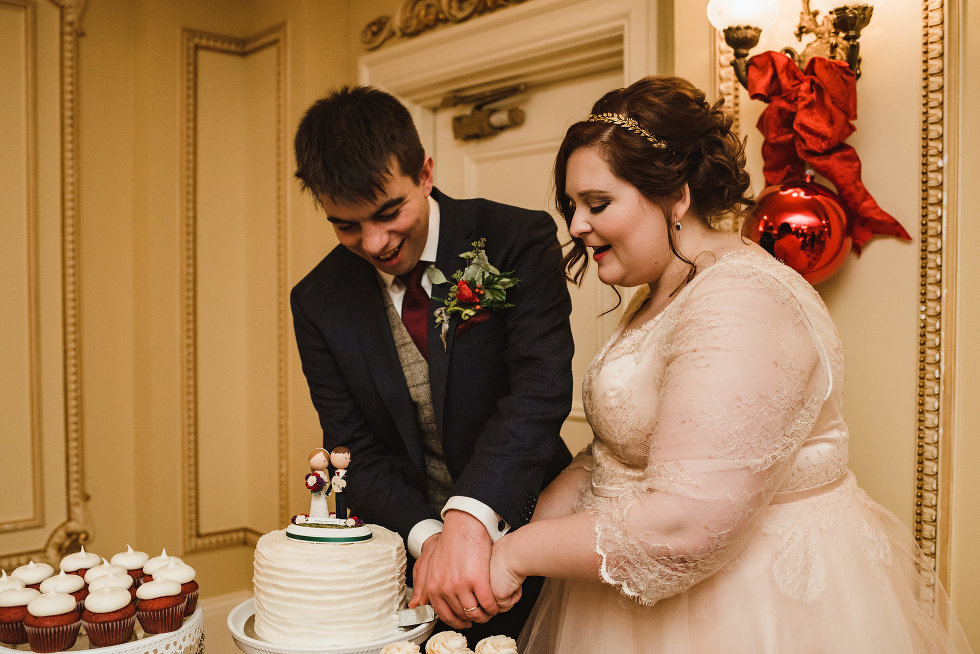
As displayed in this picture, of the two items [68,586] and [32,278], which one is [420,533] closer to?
[68,586]

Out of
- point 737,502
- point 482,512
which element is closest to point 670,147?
point 737,502

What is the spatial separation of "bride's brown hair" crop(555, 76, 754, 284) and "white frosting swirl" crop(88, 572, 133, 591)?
0.99 m

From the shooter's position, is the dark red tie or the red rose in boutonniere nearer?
the red rose in boutonniere

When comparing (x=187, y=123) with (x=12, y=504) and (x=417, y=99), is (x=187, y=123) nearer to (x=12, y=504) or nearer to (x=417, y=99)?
(x=417, y=99)

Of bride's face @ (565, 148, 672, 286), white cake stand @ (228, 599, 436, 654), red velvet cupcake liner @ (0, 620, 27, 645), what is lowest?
white cake stand @ (228, 599, 436, 654)

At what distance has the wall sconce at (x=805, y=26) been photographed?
210 cm

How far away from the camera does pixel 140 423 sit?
3967 mm

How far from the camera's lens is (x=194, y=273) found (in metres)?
4.09

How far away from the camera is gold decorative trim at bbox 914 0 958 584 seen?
2.02 meters

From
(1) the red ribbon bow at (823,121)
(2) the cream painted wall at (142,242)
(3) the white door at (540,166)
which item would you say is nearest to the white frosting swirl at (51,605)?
(1) the red ribbon bow at (823,121)

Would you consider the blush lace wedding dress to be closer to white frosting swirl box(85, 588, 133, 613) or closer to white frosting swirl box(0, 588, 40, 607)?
white frosting swirl box(85, 588, 133, 613)

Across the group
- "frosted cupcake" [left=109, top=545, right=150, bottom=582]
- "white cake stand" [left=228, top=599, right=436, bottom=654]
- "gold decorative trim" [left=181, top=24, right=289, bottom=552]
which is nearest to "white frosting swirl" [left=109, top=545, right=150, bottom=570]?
"frosted cupcake" [left=109, top=545, right=150, bottom=582]

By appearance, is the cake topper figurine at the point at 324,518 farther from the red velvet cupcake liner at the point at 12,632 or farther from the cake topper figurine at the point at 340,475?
the red velvet cupcake liner at the point at 12,632

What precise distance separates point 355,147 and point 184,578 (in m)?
0.87
